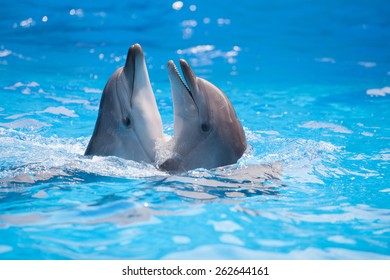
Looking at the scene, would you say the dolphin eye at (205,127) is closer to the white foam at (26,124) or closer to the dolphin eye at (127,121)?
the dolphin eye at (127,121)

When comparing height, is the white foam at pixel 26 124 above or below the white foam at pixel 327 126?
above

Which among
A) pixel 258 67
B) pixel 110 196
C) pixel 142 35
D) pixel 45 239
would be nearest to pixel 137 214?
pixel 110 196

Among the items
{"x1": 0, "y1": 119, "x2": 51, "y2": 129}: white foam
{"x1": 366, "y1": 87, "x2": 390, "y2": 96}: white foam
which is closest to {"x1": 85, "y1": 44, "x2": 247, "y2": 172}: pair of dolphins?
{"x1": 0, "y1": 119, "x2": 51, "y2": 129}: white foam

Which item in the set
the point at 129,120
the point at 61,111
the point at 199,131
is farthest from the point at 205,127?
the point at 61,111

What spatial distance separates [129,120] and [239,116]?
4.99 metres

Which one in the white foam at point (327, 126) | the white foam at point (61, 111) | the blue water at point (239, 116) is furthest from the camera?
the white foam at point (61, 111)

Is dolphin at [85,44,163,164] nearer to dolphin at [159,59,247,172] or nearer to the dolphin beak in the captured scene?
dolphin at [159,59,247,172]

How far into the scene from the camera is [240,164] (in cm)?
584

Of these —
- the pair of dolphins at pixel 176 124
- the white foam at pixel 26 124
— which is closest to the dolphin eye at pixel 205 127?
the pair of dolphins at pixel 176 124

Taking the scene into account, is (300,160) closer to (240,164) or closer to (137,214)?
(240,164)

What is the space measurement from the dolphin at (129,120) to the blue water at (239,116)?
0.15 m

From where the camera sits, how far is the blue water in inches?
179

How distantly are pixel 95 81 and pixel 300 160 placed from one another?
7.48 meters

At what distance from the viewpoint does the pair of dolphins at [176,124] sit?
5.81 metres
